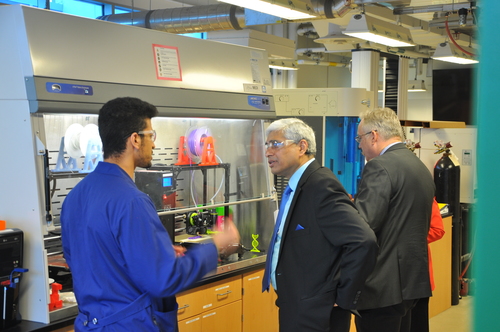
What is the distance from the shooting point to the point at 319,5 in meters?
4.77

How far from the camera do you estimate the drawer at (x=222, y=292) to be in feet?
10.3

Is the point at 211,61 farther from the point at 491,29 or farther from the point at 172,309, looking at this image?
the point at 491,29

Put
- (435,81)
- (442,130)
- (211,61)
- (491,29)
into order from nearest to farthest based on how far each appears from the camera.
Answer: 1. (491,29)
2. (211,61)
3. (442,130)
4. (435,81)

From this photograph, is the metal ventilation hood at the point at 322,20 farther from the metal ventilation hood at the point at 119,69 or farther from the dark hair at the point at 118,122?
the dark hair at the point at 118,122

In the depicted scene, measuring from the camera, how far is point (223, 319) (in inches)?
128

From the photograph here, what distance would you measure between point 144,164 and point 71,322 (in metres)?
1.00

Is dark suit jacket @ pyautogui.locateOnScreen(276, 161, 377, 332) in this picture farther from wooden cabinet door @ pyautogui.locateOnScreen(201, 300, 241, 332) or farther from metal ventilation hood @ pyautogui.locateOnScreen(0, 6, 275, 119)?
metal ventilation hood @ pyautogui.locateOnScreen(0, 6, 275, 119)

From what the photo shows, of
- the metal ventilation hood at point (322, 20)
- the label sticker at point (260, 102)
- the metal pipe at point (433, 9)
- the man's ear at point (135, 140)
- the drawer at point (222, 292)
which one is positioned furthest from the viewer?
the metal pipe at point (433, 9)

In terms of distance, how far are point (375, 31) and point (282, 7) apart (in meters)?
1.88

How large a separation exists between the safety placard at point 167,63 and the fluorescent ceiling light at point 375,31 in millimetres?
2504

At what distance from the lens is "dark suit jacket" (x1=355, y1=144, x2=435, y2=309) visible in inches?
103

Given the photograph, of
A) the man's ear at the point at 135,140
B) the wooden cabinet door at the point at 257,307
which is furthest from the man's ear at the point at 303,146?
the wooden cabinet door at the point at 257,307

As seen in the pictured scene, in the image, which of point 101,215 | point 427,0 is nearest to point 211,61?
point 101,215

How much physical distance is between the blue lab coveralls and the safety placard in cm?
127
